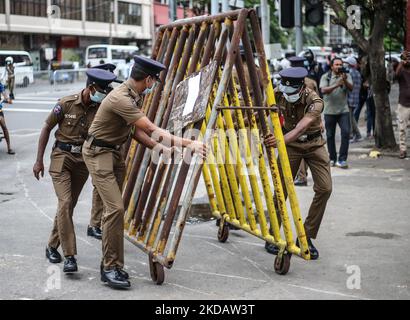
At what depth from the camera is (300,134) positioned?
6.33 metres

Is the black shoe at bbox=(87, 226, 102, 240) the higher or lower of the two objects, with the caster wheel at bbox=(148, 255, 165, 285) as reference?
lower

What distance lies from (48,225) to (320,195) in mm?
3092

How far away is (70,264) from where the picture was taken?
234 inches

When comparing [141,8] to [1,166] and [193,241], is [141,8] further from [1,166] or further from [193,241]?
[193,241]

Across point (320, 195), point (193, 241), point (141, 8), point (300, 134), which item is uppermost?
point (141, 8)

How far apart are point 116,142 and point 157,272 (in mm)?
1096

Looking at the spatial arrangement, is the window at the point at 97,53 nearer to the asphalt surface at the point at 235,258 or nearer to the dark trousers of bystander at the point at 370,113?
the dark trousers of bystander at the point at 370,113

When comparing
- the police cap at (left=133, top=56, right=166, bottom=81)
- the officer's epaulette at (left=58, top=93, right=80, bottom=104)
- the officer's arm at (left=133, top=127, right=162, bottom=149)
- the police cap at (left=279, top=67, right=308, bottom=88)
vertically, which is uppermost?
the police cap at (left=133, top=56, right=166, bottom=81)

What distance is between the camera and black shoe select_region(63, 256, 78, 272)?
19.4 ft

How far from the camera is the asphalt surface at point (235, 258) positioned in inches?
217

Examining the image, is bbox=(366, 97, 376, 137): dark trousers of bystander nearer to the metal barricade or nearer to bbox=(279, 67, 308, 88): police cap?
the metal barricade

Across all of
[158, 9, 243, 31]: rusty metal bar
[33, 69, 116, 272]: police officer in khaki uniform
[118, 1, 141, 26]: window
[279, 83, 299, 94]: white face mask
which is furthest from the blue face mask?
[118, 1, 141, 26]: window

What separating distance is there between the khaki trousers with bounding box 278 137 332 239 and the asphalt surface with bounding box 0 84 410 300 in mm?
349
